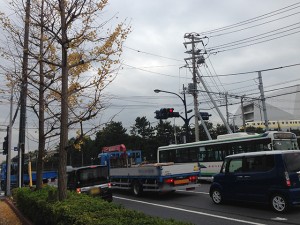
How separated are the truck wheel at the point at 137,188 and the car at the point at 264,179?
5568 millimetres

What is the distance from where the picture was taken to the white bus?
65.5 ft

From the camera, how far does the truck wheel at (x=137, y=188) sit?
58.8 ft

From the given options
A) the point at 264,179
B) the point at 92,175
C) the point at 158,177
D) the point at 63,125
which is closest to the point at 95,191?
the point at 92,175

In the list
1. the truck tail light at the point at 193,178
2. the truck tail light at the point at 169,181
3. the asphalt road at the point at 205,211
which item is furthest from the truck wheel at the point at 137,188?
the truck tail light at the point at 193,178

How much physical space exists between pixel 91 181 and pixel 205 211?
5360mm

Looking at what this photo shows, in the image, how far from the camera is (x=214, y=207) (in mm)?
12898

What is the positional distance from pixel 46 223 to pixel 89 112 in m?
2.86

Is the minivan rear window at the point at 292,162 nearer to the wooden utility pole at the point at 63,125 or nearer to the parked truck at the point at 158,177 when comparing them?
the parked truck at the point at 158,177

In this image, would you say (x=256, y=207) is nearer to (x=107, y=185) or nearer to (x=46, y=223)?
(x=107, y=185)

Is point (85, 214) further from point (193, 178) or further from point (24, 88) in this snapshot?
point (193, 178)

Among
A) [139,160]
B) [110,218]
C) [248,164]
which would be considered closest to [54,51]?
[110,218]

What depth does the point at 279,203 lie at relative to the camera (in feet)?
35.9

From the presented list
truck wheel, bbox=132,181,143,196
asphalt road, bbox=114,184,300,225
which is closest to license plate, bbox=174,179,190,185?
asphalt road, bbox=114,184,300,225

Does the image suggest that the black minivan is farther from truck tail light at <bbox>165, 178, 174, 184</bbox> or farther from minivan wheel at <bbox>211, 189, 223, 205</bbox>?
minivan wheel at <bbox>211, 189, 223, 205</bbox>
